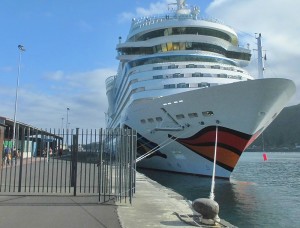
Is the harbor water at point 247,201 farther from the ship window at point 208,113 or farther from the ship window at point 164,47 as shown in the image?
the ship window at point 164,47

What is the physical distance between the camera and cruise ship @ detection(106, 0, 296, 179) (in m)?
20.1

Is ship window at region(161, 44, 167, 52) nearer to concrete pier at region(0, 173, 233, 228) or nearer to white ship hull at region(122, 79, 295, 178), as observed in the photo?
white ship hull at region(122, 79, 295, 178)

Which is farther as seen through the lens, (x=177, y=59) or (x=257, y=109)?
(x=177, y=59)

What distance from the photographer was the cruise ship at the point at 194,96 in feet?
66.0

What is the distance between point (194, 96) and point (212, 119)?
5.29ft

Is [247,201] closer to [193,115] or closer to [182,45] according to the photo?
[193,115]

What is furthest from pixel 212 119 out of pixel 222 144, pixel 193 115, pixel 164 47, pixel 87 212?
pixel 87 212

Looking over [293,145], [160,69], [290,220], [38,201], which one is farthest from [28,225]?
[293,145]

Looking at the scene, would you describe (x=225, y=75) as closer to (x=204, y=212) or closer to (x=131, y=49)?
(x=131, y=49)

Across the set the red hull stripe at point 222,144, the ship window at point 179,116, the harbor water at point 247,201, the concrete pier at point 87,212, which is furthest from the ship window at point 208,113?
the concrete pier at point 87,212

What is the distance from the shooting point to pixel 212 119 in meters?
20.6

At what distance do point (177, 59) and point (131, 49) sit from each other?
6.60 m

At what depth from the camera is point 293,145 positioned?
18525 cm

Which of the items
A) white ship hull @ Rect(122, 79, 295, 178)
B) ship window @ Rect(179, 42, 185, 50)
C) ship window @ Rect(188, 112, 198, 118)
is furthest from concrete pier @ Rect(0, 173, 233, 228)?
ship window @ Rect(179, 42, 185, 50)
